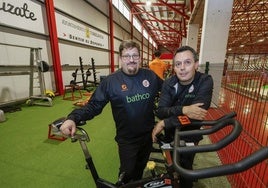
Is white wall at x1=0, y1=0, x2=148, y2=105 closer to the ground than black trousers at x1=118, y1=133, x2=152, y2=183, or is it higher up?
higher up

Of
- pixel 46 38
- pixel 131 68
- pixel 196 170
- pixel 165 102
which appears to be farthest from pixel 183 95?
pixel 46 38

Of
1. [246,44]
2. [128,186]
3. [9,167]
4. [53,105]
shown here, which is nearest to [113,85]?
[128,186]

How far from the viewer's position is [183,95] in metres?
1.53

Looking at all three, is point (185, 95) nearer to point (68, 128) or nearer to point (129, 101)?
point (129, 101)

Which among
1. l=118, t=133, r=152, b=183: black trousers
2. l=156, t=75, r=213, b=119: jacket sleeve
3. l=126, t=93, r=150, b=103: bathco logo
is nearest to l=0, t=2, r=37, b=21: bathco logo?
l=126, t=93, r=150, b=103: bathco logo

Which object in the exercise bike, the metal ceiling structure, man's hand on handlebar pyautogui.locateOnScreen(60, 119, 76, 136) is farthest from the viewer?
the metal ceiling structure

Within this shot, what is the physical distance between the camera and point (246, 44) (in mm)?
31875

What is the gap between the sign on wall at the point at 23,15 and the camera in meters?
4.83

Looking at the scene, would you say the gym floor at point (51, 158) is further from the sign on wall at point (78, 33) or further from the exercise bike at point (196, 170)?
the sign on wall at point (78, 33)

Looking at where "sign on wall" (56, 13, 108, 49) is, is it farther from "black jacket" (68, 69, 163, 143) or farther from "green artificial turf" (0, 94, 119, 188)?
"black jacket" (68, 69, 163, 143)

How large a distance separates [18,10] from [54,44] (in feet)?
5.11

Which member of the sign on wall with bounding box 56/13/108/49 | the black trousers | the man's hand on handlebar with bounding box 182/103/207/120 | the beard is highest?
the sign on wall with bounding box 56/13/108/49

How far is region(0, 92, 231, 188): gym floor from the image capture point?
2.05m

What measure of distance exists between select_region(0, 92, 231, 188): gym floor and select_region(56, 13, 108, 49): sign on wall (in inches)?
184
